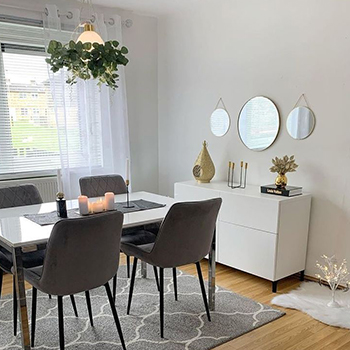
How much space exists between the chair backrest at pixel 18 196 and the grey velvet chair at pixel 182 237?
1000 mm

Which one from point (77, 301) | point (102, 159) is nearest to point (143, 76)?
point (102, 159)

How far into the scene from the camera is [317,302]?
9.25ft

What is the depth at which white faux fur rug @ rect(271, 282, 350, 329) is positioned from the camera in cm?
257

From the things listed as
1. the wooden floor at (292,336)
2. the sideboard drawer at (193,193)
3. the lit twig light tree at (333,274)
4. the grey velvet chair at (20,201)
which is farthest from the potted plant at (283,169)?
the grey velvet chair at (20,201)

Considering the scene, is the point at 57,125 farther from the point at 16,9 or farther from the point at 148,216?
the point at 148,216

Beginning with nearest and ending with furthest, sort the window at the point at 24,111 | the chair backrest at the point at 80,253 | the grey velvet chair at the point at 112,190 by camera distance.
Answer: the chair backrest at the point at 80,253
the grey velvet chair at the point at 112,190
the window at the point at 24,111

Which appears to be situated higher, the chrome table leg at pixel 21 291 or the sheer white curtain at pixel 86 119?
the sheer white curtain at pixel 86 119

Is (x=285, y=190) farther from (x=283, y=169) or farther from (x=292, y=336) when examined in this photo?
(x=292, y=336)

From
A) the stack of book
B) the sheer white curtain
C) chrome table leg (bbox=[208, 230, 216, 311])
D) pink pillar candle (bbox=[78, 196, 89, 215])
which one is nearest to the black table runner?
pink pillar candle (bbox=[78, 196, 89, 215])

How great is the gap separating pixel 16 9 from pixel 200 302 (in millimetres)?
3157

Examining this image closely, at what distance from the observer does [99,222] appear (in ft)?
6.28

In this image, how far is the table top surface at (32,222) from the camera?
1.92 meters

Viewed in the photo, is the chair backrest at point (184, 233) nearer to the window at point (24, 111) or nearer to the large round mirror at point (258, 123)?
the large round mirror at point (258, 123)

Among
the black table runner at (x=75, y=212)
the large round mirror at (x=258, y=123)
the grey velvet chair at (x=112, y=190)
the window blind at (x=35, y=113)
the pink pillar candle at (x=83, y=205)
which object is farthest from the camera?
the window blind at (x=35, y=113)
